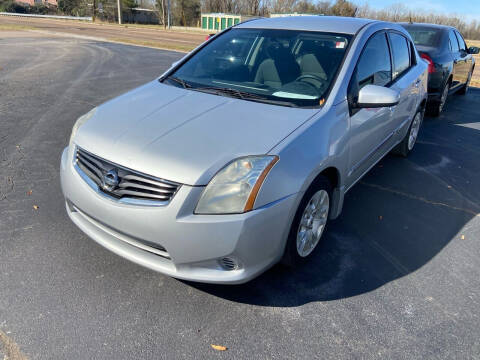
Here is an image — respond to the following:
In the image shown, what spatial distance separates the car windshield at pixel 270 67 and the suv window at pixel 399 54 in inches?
46.5

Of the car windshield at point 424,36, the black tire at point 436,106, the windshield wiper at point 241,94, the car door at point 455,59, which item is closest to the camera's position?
the windshield wiper at point 241,94

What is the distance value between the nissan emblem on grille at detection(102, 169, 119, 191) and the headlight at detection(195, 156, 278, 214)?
55cm

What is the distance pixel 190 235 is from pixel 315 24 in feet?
8.33

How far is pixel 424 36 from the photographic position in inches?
298

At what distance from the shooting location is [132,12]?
2657 inches

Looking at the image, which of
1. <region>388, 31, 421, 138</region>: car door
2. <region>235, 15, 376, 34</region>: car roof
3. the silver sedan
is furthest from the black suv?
the silver sedan

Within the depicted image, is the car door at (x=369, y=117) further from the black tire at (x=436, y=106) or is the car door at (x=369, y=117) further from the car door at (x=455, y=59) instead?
the car door at (x=455, y=59)

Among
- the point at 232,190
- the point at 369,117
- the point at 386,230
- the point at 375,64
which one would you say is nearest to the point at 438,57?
the point at 375,64

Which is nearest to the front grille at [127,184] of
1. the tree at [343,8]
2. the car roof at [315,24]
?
the car roof at [315,24]

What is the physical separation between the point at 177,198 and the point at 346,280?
1452 millimetres

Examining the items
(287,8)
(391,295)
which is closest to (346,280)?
(391,295)

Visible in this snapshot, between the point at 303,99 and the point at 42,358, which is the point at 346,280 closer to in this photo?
the point at 303,99

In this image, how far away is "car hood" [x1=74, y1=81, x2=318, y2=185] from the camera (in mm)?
2215

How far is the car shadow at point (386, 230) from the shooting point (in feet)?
8.81
